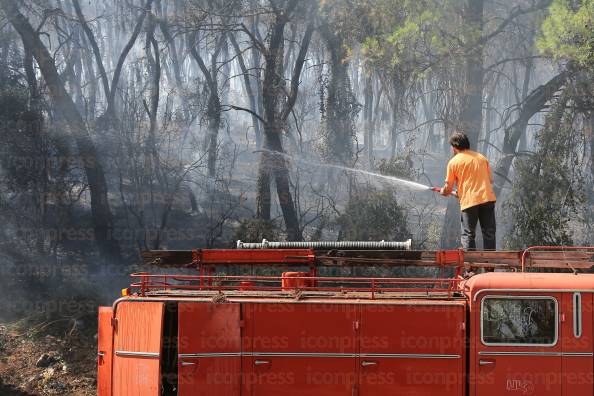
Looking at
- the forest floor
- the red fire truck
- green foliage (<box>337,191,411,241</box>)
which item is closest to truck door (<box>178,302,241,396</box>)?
the red fire truck

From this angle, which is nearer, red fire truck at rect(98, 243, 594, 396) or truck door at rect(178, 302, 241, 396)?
red fire truck at rect(98, 243, 594, 396)

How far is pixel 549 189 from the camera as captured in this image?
677 inches

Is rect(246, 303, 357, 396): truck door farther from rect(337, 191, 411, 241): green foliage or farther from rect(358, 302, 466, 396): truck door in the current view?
rect(337, 191, 411, 241): green foliage

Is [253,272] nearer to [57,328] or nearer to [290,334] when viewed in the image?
[57,328]

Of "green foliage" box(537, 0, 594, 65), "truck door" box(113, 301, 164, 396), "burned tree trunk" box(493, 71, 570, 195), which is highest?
"green foliage" box(537, 0, 594, 65)

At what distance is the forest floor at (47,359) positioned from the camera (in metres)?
12.0

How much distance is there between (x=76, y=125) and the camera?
18.0 m

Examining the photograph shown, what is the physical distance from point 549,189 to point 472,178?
8.95 meters

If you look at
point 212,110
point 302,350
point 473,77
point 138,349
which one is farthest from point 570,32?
point 138,349

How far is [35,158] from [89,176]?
1.34 metres

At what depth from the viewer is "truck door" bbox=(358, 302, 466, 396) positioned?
7.40 m

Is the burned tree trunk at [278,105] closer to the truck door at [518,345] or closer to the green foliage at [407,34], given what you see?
the green foliage at [407,34]

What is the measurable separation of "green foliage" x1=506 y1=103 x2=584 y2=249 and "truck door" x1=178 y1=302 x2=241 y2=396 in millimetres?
10993

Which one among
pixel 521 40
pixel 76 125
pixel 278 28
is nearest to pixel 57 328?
pixel 76 125
